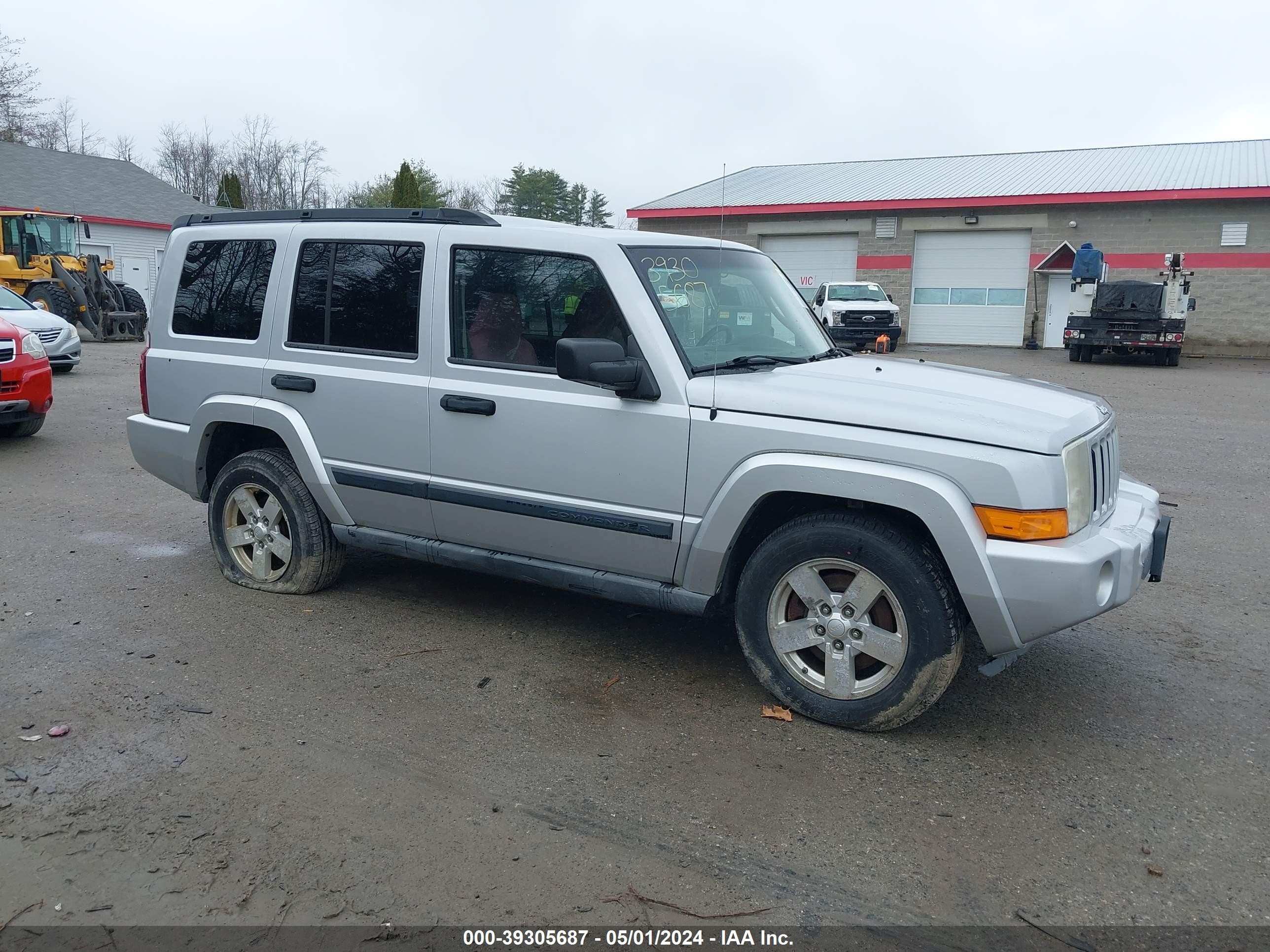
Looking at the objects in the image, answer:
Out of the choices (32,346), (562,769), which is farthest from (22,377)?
(562,769)

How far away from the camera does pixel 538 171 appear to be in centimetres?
7256

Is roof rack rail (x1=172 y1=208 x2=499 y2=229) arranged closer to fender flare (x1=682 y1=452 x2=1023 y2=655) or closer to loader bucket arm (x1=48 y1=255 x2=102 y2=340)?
fender flare (x1=682 y1=452 x2=1023 y2=655)

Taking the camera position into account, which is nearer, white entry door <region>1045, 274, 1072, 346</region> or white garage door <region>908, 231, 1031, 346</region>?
white entry door <region>1045, 274, 1072, 346</region>

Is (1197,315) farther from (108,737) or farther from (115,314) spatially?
(108,737)

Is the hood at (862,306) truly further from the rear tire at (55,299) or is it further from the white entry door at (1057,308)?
the rear tire at (55,299)

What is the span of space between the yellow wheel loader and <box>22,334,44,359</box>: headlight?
14.2 m

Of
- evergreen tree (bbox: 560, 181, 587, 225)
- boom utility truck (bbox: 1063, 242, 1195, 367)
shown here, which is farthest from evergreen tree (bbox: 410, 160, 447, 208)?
boom utility truck (bbox: 1063, 242, 1195, 367)

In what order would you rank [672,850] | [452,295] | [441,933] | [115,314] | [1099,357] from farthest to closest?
[1099,357], [115,314], [452,295], [672,850], [441,933]

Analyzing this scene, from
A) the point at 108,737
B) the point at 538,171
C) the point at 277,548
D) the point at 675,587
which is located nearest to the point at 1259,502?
the point at 675,587

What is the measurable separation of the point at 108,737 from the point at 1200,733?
14.0 feet

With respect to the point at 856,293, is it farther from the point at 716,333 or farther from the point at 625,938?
the point at 625,938

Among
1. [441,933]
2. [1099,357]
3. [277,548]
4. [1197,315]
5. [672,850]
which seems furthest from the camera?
[1197,315]

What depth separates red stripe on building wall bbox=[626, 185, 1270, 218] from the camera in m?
27.5

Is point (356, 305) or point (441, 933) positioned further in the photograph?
point (356, 305)
